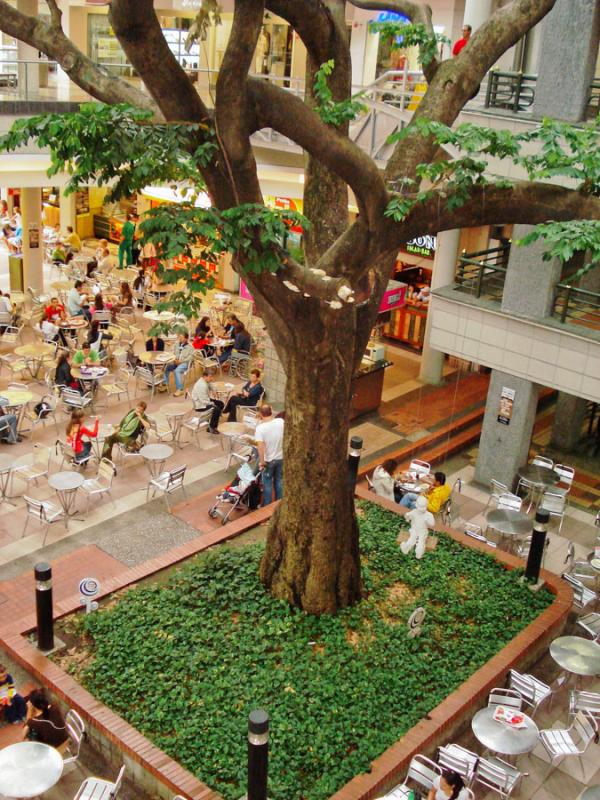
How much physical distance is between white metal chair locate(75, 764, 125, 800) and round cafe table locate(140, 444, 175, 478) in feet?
21.4

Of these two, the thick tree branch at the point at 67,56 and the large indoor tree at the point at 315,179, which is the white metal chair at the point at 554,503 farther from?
the thick tree branch at the point at 67,56

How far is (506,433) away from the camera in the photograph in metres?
15.5

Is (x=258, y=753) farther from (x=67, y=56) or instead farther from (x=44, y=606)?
(x=67, y=56)

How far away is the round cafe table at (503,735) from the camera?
9.29 m

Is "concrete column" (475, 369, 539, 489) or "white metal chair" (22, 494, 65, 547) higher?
"concrete column" (475, 369, 539, 489)

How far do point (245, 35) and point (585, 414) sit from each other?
12.3 m

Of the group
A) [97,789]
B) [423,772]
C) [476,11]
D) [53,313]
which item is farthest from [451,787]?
[53,313]

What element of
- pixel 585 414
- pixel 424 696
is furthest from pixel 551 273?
pixel 424 696

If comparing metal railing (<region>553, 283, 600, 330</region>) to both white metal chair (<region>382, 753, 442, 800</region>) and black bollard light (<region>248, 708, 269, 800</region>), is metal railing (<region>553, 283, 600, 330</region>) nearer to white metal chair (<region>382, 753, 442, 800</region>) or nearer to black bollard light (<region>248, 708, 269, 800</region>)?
white metal chair (<region>382, 753, 442, 800</region>)

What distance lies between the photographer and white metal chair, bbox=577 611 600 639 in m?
11.7

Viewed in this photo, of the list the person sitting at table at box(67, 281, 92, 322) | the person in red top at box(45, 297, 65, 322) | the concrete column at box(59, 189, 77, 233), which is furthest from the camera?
the concrete column at box(59, 189, 77, 233)

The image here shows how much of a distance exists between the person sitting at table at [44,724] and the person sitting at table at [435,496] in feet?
21.2

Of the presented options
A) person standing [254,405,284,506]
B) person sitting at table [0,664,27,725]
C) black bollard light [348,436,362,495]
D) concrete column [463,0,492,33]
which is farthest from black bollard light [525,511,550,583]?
concrete column [463,0,492,33]

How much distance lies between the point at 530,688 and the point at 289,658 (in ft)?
8.83
